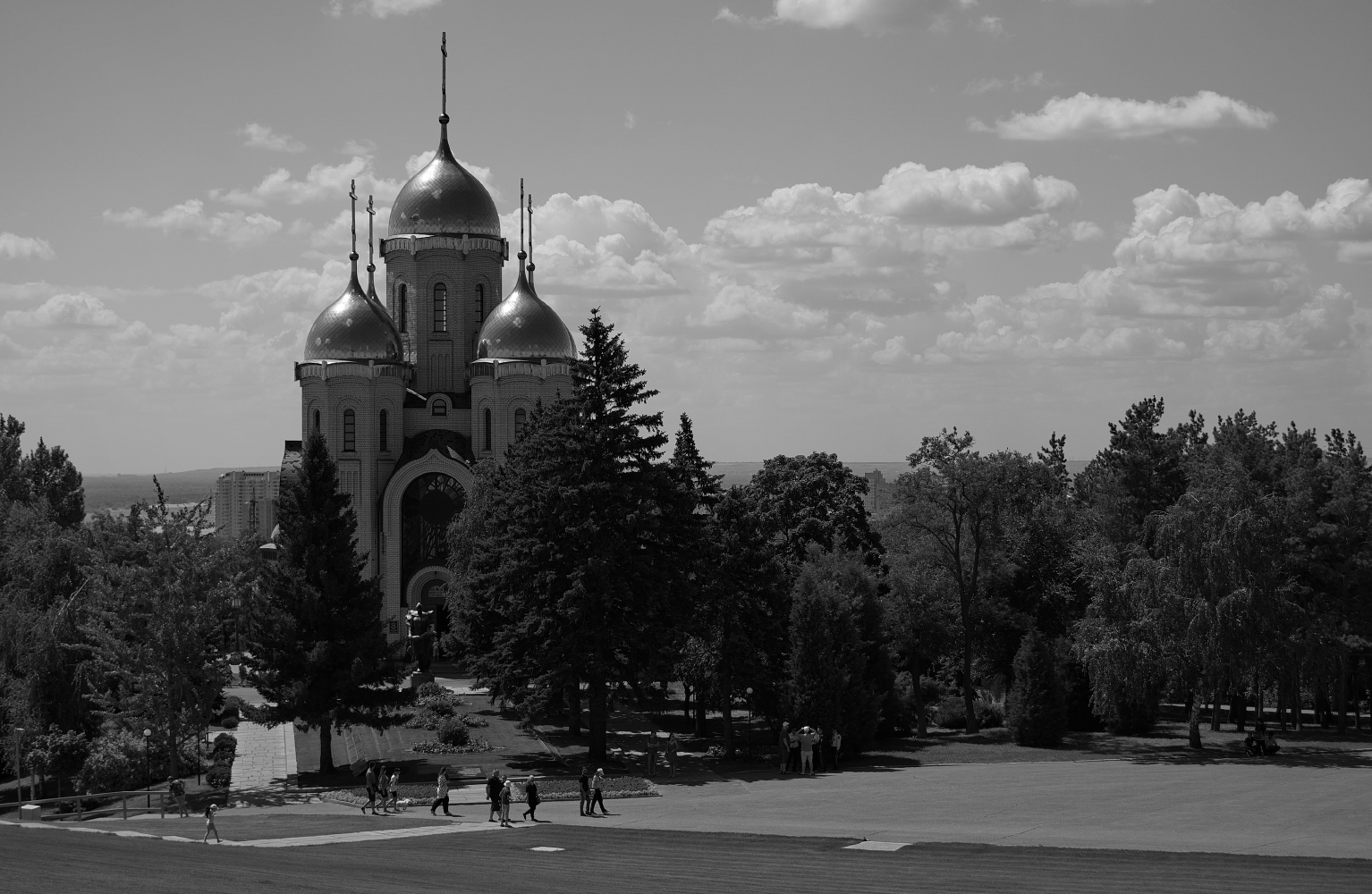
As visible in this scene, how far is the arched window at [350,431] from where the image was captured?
2825 inches

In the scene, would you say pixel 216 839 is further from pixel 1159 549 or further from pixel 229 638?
pixel 1159 549

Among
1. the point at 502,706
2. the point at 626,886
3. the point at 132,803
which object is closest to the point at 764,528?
the point at 502,706

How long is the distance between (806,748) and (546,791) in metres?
7.80

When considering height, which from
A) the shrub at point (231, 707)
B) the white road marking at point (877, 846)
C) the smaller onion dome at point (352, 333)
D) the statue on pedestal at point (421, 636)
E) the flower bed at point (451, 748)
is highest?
the smaller onion dome at point (352, 333)

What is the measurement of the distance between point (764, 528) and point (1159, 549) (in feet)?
40.4

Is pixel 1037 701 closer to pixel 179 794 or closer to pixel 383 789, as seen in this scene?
pixel 383 789

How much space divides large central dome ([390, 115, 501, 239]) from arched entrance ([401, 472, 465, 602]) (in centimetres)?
1420

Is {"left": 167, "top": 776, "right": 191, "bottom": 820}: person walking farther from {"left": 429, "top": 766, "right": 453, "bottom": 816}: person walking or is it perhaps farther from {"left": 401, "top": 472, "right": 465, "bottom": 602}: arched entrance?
{"left": 401, "top": 472, "right": 465, "bottom": 602}: arched entrance

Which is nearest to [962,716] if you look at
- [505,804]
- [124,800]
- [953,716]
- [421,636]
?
[953,716]

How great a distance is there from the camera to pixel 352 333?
72.3 meters

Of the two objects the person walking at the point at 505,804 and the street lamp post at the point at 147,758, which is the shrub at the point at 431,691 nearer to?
the street lamp post at the point at 147,758

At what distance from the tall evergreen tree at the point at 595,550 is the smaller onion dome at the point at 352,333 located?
32.3 metres

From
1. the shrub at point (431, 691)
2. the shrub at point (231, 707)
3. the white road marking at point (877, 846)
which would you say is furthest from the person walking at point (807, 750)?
the shrub at point (231, 707)

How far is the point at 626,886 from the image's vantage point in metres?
21.9
